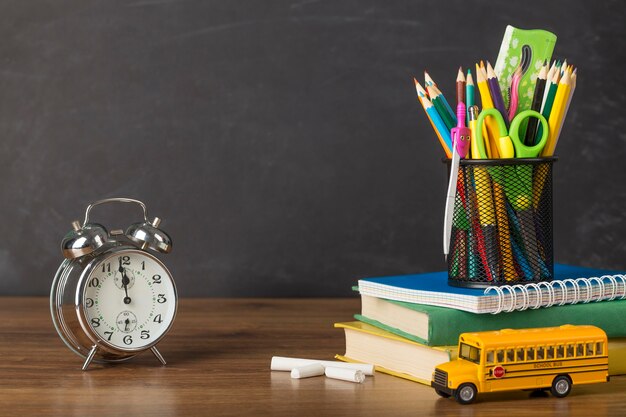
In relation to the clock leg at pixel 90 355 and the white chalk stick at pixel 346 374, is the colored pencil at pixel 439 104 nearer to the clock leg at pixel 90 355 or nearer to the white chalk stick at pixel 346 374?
the white chalk stick at pixel 346 374

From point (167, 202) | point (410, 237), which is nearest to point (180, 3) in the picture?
point (167, 202)

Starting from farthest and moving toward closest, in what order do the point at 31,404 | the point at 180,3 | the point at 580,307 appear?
the point at 180,3, the point at 580,307, the point at 31,404

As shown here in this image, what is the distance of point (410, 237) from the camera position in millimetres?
1931

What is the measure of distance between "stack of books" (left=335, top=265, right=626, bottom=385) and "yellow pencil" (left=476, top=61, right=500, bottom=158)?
0.60 feet

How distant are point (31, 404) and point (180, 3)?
1.01m

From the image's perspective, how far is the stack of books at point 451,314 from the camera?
3.83 feet

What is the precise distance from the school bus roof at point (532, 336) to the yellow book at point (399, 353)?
54 millimetres

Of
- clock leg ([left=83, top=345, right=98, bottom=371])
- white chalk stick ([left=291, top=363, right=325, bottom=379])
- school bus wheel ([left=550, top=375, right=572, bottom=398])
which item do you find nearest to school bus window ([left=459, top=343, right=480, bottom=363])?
school bus wheel ([left=550, top=375, right=572, bottom=398])

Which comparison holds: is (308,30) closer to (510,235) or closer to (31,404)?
(510,235)

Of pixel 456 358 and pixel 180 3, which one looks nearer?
pixel 456 358

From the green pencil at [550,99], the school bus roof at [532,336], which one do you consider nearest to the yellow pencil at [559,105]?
the green pencil at [550,99]

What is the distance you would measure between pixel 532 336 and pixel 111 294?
0.54 meters

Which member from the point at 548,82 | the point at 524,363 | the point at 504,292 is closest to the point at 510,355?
the point at 524,363

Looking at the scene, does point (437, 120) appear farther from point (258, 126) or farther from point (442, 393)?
point (258, 126)
